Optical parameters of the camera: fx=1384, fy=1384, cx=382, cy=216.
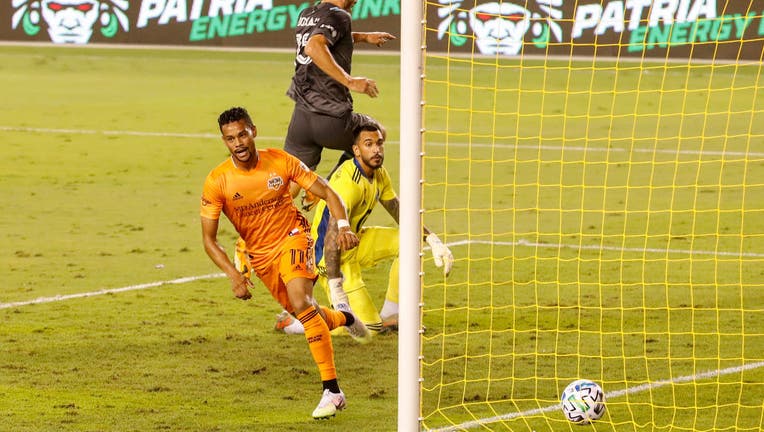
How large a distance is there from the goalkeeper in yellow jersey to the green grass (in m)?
0.26

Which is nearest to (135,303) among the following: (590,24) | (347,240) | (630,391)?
(347,240)

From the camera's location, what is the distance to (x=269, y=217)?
7.80 m

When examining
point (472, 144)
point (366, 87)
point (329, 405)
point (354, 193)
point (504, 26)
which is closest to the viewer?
point (329, 405)

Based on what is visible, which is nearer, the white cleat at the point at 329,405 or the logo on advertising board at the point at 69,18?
the white cleat at the point at 329,405

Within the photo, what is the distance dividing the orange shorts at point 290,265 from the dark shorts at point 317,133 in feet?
5.79

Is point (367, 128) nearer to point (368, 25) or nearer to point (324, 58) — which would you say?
point (324, 58)

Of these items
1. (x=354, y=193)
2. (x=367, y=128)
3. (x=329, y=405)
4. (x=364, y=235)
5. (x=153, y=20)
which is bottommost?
(x=329, y=405)

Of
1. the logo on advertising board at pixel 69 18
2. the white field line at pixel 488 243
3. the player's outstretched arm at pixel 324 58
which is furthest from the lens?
the logo on advertising board at pixel 69 18

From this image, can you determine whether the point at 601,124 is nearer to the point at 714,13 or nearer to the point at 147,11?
the point at 714,13

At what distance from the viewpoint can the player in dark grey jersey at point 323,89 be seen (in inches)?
365

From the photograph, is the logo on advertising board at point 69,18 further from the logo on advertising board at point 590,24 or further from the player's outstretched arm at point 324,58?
the player's outstretched arm at point 324,58

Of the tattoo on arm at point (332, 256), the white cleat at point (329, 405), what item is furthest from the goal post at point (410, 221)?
the tattoo on arm at point (332, 256)

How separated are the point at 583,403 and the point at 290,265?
180 cm

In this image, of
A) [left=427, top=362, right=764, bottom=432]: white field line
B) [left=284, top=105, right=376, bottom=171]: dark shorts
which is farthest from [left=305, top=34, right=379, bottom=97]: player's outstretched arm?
[left=427, top=362, right=764, bottom=432]: white field line
